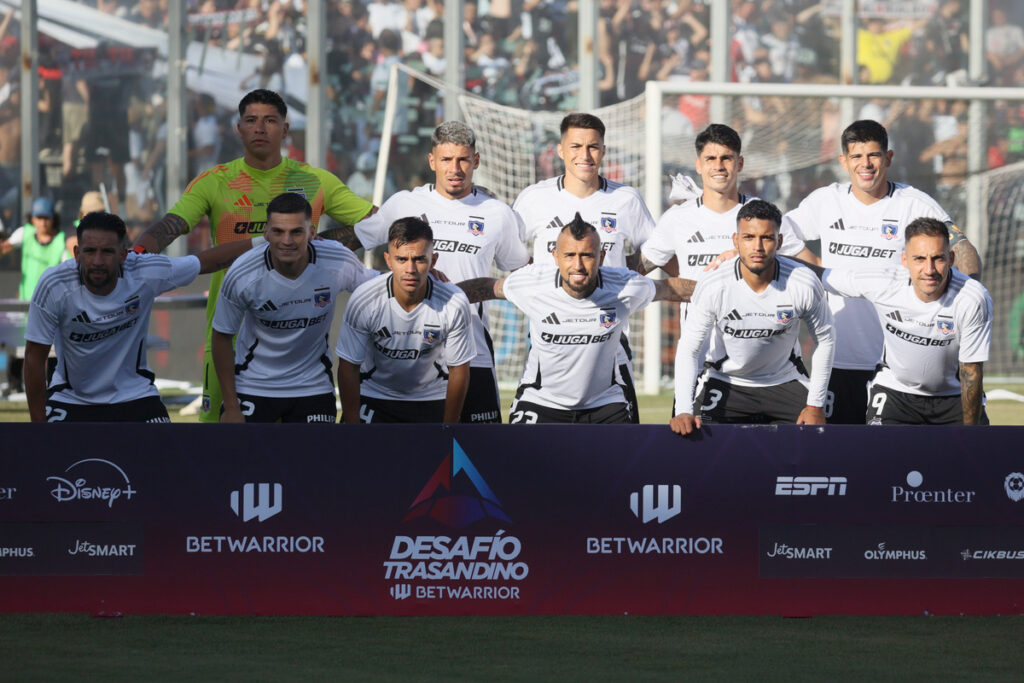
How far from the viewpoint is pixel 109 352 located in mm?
6465

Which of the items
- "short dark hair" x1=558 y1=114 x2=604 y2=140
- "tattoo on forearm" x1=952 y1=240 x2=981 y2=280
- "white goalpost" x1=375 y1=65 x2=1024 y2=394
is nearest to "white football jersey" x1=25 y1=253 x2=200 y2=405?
"short dark hair" x1=558 y1=114 x2=604 y2=140

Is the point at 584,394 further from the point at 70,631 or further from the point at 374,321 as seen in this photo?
the point at 70,631

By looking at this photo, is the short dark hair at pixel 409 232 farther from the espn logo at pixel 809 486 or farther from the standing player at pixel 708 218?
the espn logo at pixel 809 486

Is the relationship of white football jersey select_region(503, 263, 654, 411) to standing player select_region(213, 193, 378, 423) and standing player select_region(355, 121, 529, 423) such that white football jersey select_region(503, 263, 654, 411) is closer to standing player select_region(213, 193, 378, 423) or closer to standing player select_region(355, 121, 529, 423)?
standing player select_region(355, 121, 529, 423)

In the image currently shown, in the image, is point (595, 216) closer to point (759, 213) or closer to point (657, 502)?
point (759, 213)

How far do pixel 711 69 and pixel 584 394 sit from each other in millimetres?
10323

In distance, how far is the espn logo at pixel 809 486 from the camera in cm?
569

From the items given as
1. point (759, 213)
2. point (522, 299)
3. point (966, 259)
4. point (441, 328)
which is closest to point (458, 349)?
point (441, 328)

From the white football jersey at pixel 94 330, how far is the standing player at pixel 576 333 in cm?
168

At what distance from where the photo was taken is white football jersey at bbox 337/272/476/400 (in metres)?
6.42

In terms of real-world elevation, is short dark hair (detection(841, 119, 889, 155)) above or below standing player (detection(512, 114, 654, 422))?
above

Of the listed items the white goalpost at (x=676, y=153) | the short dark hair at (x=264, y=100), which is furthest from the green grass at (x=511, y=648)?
the white goalpost at (x=676, y=153)

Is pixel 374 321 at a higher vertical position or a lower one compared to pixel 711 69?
lower

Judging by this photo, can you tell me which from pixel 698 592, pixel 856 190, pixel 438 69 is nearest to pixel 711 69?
pixel 438 69
